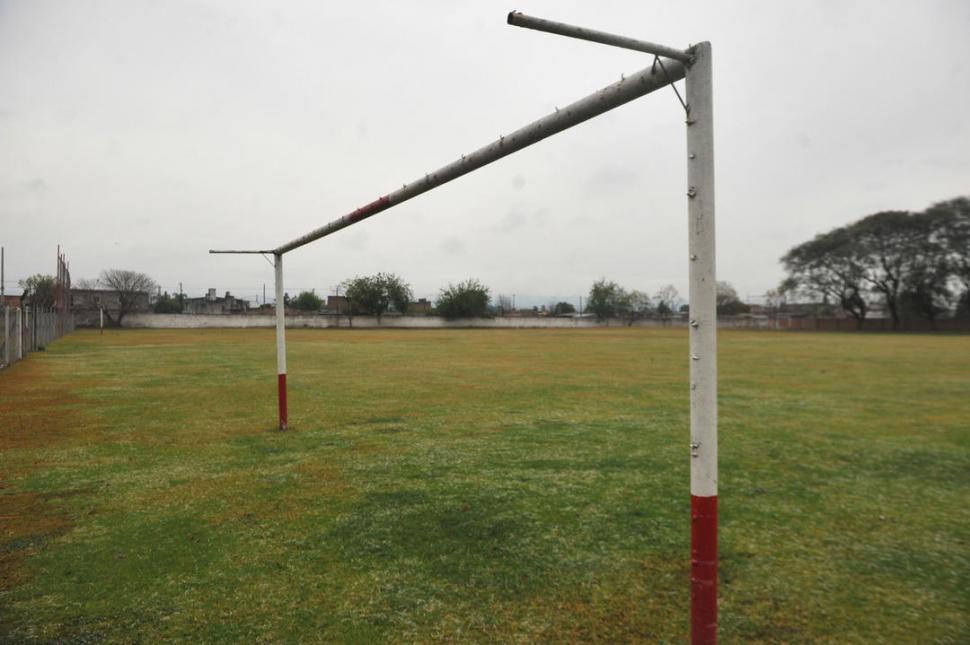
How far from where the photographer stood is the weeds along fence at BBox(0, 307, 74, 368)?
15615mm

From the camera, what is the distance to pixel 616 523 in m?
4.41

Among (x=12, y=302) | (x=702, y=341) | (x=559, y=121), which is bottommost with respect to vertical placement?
(x=702, y=341)

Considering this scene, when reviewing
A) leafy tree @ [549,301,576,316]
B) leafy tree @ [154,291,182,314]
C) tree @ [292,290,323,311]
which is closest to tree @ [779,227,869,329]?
→ leafy tree @ [549,301,576,316]

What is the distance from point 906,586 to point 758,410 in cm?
635

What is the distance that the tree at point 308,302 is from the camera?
70312 millimetres

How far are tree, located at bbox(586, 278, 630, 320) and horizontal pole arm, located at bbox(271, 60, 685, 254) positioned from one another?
7239 cm

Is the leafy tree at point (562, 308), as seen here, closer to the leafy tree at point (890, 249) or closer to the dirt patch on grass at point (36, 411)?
the leafy tree at point (890, 249)

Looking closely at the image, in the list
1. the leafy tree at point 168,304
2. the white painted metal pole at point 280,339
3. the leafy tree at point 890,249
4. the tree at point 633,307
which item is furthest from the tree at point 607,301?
the white painted metal pole at point 280,339

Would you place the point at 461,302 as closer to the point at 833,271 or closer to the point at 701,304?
the point at 833,271

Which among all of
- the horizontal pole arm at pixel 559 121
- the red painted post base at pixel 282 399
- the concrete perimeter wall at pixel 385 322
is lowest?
the red painted post base at pixel 282 399

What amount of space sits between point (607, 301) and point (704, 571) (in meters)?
77.3

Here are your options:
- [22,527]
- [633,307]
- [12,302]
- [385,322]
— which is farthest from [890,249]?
[12,302]

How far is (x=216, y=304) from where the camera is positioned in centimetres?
7275

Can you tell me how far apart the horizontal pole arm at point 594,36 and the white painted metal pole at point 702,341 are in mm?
105
